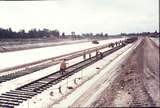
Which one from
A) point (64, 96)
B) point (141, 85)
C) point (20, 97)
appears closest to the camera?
point (20, 97)

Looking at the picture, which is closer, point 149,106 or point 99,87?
point 149,106

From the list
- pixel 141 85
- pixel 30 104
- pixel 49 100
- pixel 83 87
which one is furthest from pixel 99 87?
pixel 30 104

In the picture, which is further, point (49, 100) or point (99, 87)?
point (99, 87)

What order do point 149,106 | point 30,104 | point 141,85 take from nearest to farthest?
point 149,106, point 30,104, point 141,85

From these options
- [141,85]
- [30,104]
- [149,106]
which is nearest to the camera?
[149,106]

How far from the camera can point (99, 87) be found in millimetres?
22969

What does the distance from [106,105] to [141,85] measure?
6593 millimetres

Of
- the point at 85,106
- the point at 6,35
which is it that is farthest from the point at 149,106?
the point at 6,35

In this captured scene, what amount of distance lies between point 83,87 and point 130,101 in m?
6.45

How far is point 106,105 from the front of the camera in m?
16.3

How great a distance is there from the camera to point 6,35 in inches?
4323

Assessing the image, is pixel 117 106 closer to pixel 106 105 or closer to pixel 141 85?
pixel 106 105

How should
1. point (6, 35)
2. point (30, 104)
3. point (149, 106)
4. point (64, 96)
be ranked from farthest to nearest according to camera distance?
point (6, 35) < point (64, 96) < point (30, 104) < point (149, 106)

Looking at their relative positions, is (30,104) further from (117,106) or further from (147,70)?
(147,70)
